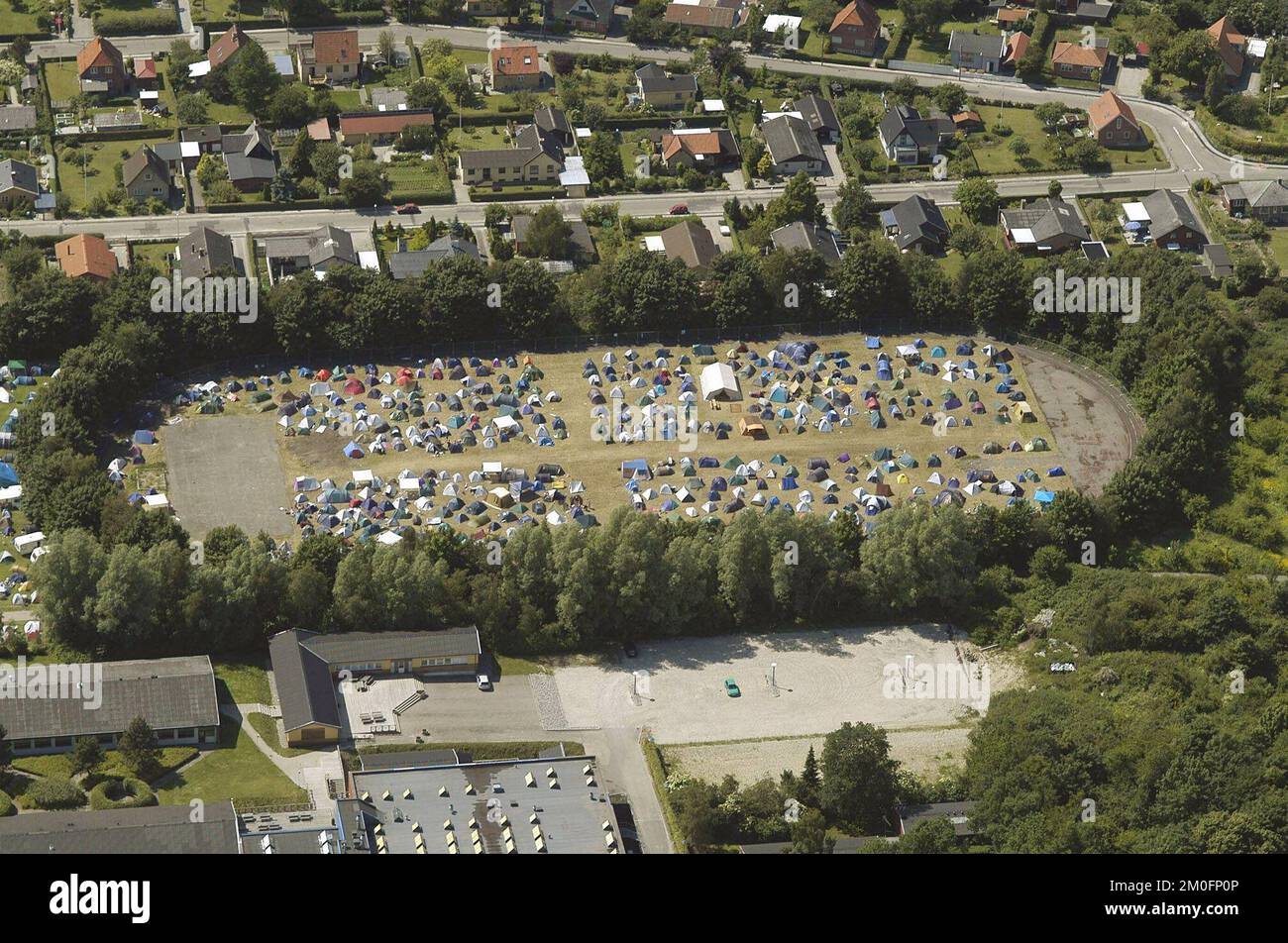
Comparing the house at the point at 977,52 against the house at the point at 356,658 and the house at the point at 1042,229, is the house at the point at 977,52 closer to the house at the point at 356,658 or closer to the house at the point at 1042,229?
the house at the point at 1042,229

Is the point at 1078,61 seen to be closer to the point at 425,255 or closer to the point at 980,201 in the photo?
the point at 980,201

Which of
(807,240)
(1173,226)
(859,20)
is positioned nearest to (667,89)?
(859,20)

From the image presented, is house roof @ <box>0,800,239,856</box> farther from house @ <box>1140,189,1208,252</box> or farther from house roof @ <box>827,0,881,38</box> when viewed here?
house roof @ <box>827,0,881,38</box>

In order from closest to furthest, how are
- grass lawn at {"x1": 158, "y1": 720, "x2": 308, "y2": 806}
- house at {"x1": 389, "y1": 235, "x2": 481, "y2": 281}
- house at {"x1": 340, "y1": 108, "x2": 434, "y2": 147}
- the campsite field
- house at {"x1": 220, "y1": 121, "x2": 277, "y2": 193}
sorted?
grass lawn at {"x1": 158, "y1": 720, "x2": 308, "y2": 806}
the campsite field
house at {"x1": 389, "y1": 235, "x2": 481, "y2": 281}
house at {"x1": 220, "y1": 121, "x2": 277, "y2": 193}
house at {"x1": 340, "y1": 108, "x2": 434, "y2": 147}

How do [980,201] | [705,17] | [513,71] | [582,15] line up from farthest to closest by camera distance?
1. [705,17]
2. [582,15]
3. [513,71]
4. [980,201]

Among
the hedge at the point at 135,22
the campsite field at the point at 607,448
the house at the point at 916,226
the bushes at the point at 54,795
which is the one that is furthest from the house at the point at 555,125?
the bushes at the point at 54,795

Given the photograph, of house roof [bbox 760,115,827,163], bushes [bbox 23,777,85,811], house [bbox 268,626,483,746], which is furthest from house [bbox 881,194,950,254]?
bushes [bbox 23,777,85,811]
